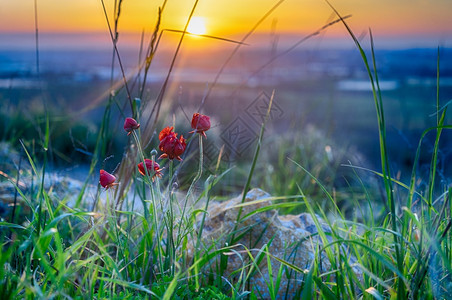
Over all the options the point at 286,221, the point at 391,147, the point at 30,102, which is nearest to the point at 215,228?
the point at 286,221

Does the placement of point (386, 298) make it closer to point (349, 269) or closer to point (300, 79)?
point (349, 269)

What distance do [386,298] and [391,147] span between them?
6.92 metres

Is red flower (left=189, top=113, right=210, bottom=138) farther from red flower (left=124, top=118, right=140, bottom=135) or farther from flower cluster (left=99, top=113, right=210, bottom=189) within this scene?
red flower (left=124, top=118, right=140, bottom=135)

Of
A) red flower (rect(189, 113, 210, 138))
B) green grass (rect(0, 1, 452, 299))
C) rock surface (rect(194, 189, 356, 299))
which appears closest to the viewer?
green grass (rect(0, 1, 452, 299))

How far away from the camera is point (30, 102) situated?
244 inches

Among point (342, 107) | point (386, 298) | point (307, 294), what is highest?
point (307, 294)

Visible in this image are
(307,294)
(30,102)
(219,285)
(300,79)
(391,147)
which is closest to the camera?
(307,294)

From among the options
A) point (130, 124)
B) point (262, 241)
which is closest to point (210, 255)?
point (262, 241)

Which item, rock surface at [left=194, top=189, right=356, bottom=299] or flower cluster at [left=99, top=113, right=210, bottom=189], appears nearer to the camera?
flower cluster at [left=99, top=113, right=210, bottom=189]

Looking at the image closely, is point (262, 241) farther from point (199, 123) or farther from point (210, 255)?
point (199, 123)

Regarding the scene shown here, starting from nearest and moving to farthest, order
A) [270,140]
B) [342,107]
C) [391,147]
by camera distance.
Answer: [270,140], [391,147], [342,107]

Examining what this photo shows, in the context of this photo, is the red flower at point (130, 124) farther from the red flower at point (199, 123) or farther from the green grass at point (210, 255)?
the red flower at point (199, 123)

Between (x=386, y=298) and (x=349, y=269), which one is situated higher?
(x=349, y=269)

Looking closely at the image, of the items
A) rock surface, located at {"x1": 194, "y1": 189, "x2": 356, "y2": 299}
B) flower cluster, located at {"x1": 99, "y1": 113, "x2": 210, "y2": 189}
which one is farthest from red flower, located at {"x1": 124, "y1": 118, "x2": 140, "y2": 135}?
rock surface, located at {"x1": 194, "y1": 189, "x2": 356, "y2": 299}
